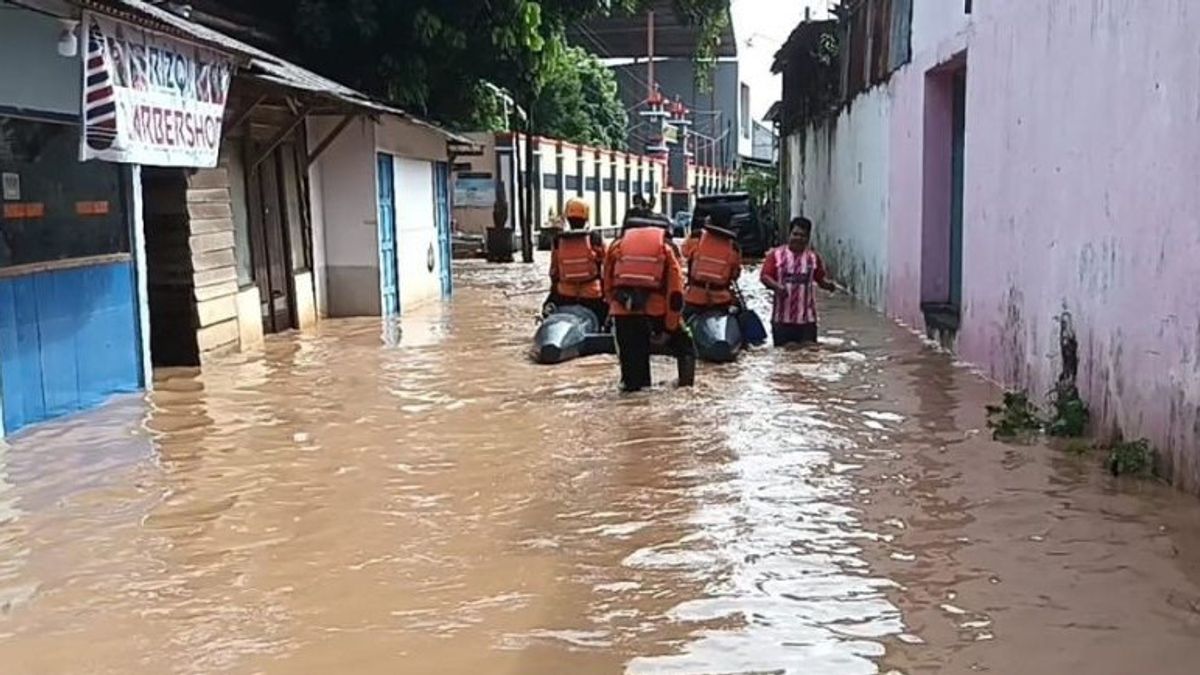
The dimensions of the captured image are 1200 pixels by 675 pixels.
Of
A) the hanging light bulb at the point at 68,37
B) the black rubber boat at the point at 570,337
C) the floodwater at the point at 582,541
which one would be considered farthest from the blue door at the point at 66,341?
the black rubber boat at the point at 570,337

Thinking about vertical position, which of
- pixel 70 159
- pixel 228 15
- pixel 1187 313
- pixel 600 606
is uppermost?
pixel 228 15

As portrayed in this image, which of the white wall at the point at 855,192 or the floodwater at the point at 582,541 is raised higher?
the white wall at the point at 855,192

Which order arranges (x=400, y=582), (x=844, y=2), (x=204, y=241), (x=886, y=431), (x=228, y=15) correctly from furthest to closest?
(x=844, y=2)
(x=228, y=15)
(x=204, y=241)
(x=886, y=431)
(x=400, y=582)

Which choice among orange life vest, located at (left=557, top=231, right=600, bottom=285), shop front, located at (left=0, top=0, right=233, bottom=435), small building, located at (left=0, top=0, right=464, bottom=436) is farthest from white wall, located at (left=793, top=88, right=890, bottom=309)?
shop front, located at (left=0, top=0, right=233, bottom=435)

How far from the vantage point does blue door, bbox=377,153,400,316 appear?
16.5 meters

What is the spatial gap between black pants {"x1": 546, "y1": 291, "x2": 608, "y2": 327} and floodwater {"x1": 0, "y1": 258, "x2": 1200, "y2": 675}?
8.69 ft

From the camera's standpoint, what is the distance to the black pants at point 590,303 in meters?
12.7

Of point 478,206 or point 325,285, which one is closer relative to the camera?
point 325,285

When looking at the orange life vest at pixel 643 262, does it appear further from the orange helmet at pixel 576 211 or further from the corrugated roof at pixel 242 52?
the corrugated roof at pixel 242 52

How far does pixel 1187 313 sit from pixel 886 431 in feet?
8.43

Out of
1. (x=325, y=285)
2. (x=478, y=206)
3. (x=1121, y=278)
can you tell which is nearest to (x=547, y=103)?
(x=478, y=206)

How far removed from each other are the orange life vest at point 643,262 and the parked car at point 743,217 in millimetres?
18634

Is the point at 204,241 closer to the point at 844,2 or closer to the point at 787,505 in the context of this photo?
the point at 787,505

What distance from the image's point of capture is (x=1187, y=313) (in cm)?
635
